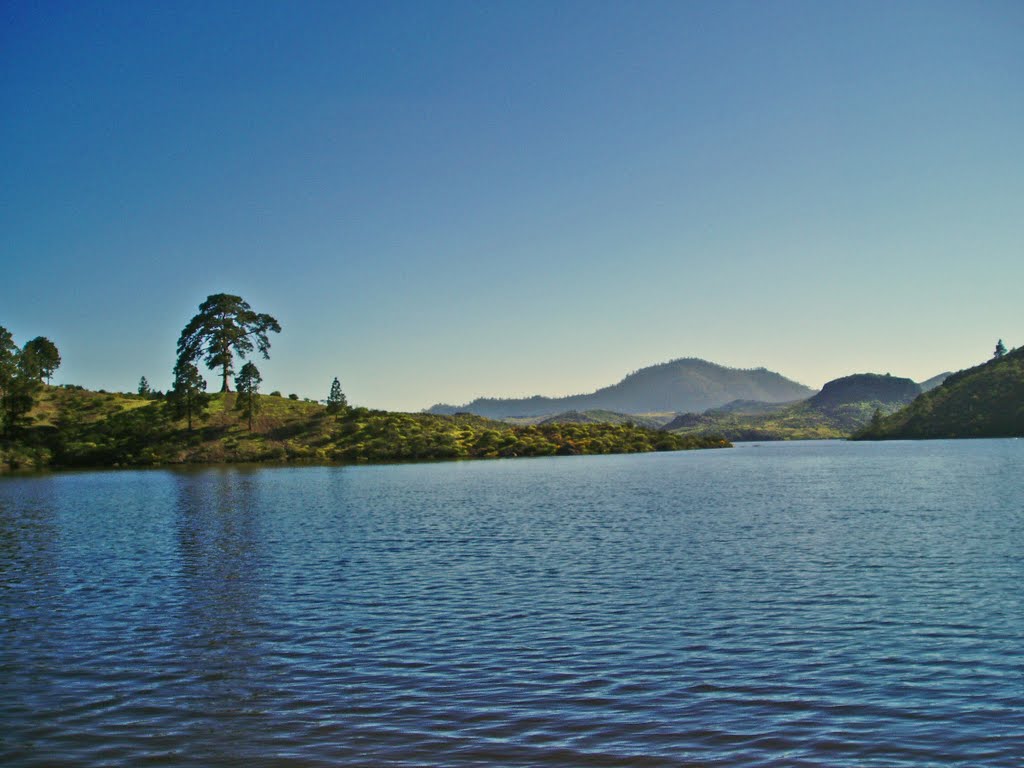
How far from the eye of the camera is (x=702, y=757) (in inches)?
474

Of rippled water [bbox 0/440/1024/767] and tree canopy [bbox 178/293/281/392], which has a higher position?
tree canopy [bbox 178/293/281/392]

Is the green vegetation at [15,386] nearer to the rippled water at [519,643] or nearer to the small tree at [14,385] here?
the small tree at [14,385]

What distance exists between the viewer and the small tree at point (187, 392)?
135250 millimetres

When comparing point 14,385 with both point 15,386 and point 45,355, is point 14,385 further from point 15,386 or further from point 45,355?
point 45,355

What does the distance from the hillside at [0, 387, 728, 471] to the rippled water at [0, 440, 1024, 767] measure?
9155 centimetres

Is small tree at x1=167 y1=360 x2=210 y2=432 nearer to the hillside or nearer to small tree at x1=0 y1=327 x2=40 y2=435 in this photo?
the hillside

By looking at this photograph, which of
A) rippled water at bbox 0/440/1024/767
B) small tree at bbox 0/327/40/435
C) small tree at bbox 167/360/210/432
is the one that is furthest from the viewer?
small tree at bbox 167/360/210/432

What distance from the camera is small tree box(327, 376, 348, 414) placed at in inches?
6097

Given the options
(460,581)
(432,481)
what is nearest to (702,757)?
(460,581)

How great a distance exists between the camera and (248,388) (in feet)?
454

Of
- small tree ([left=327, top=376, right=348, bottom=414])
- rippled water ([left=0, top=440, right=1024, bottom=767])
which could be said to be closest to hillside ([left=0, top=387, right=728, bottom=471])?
small tree ([left=327, top=376, right=348, bottom=414])

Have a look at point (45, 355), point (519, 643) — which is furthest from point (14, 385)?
point (519, 643)

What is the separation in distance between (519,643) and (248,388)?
5090 inches

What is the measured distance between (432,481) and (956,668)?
72111 mm
